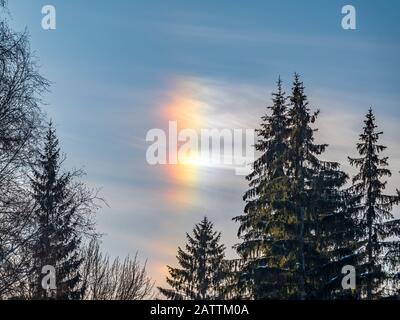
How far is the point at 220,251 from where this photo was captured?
148 feet

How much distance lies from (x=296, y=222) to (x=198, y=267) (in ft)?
64.1

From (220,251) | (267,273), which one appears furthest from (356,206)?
(220,251)

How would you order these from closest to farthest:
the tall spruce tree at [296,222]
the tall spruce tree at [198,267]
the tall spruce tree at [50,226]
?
the tall spruce tree at [50,226], the tall spruce tree at [296,222], the tall spruce tree at [198,267]

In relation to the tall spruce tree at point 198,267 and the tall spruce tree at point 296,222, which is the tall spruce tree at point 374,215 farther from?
the tall spruce tree at point 198,267

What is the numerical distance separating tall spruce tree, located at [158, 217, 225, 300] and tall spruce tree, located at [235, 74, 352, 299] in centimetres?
1554

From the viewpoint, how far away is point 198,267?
1730 inches

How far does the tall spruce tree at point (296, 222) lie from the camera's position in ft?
83.7

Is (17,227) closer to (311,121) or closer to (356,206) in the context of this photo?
(311,121)

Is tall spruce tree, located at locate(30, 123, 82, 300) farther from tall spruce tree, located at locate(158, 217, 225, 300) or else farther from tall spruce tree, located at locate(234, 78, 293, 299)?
tall spruce tree, located at locate(158, 217, 225, 300)

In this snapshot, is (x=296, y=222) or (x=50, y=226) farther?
(x=296, y=222)

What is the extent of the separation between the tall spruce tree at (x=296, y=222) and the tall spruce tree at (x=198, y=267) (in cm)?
1554

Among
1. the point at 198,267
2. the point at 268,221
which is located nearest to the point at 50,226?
the point at 268,221

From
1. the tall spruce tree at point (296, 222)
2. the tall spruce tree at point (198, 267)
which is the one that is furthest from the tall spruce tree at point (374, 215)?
the tall spruce tree at point (198, 267)

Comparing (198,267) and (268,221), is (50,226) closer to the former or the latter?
(268,221)
